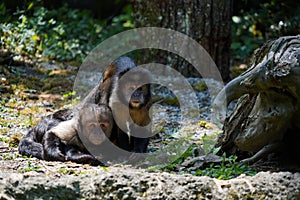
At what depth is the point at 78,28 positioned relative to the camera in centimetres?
1096

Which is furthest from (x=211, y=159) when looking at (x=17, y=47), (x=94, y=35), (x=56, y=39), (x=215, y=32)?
(x=94, y=35)

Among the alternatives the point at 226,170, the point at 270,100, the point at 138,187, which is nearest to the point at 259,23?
the point at 270,100

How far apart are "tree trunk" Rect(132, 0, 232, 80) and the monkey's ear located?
10.8 ft

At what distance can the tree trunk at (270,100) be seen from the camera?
414 cm

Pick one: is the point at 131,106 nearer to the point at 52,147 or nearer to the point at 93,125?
the point at 93,125

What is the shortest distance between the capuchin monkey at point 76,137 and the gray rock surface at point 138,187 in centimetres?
127

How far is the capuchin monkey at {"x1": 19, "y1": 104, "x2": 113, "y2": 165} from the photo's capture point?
5.22 m

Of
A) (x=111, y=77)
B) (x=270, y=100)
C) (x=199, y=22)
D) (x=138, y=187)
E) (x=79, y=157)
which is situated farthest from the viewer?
(x=199, y=22)

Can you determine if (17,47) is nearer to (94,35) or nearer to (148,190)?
(94,35)

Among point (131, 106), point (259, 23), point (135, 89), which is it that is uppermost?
point (259, 23)

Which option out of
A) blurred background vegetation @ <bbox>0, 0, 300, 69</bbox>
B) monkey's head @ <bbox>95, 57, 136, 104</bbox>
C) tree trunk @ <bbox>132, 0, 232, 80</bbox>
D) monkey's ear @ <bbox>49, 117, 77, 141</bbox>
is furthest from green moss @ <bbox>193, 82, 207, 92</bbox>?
monkey's ear @ <bbox>49, 117, 77, 141</bbox>

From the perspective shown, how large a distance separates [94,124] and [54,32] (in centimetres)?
508

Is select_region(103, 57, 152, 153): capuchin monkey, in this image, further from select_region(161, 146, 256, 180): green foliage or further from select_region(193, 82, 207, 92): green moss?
select_region(193, 82, 207, 92): green moss

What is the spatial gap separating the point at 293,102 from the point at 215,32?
13.8ft
